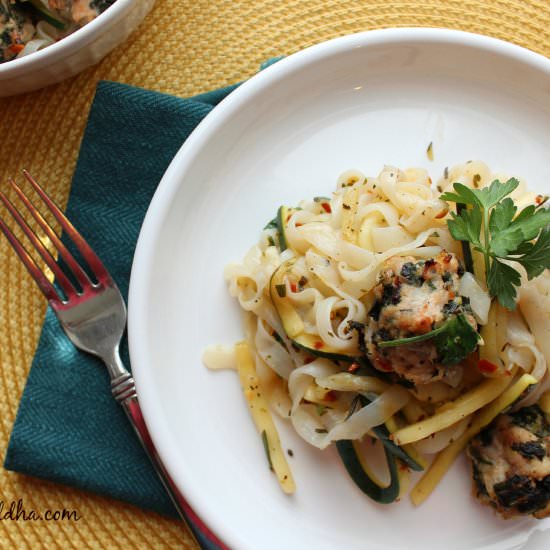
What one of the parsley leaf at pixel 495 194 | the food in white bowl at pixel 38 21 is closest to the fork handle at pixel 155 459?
the food in white bowl at pixel 38 21

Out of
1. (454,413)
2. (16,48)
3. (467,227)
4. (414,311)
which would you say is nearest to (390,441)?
(454,413)

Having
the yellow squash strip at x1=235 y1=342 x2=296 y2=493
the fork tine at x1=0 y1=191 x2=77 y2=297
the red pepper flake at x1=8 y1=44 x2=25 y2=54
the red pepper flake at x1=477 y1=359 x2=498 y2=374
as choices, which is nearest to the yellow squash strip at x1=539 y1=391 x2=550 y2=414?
the red pepper flake at x1=477 y1=359 x2=498 y2=374

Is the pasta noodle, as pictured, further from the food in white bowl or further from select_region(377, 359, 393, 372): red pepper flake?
the food in white bowl

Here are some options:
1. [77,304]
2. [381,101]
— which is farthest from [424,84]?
[77,304]

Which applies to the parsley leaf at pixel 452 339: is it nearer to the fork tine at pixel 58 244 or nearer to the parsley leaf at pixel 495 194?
the parsley leaf at pixel 495 194

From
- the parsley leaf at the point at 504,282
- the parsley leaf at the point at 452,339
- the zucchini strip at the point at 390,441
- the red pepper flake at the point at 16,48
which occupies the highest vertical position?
the red pepper flake at the point at 16,48

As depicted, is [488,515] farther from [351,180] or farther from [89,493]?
[89,493]
